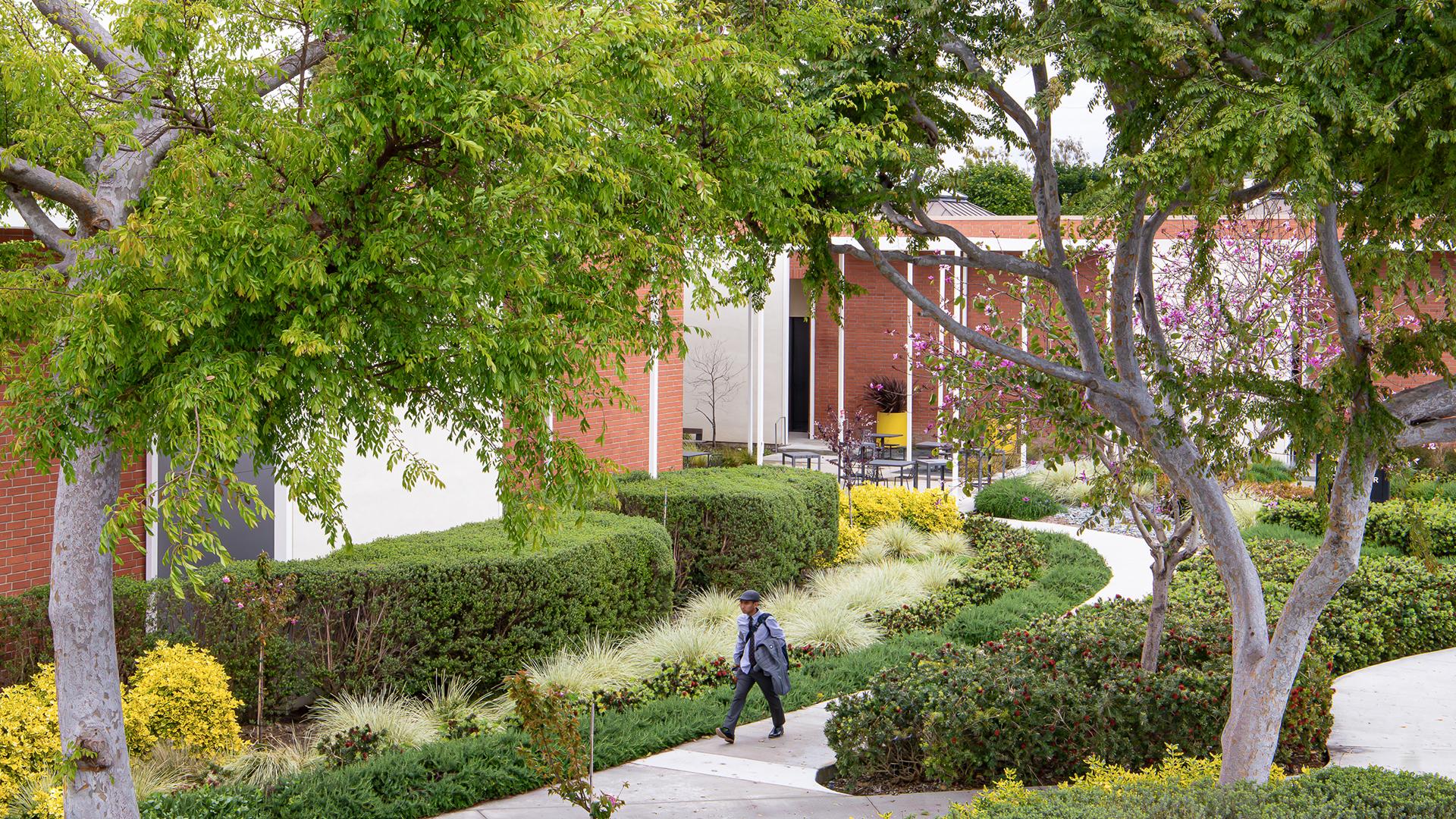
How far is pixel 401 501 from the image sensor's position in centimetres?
1144

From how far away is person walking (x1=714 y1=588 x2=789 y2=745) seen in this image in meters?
8.82

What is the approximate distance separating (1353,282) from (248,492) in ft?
19.6

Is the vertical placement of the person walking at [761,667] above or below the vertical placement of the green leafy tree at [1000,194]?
below

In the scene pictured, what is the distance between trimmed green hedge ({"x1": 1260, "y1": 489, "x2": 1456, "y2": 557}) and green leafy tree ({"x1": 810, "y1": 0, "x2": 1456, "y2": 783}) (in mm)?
7491

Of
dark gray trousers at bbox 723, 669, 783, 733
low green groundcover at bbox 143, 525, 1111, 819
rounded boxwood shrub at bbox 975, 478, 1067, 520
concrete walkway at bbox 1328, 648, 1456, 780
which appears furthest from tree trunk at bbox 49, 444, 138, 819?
rounded boxwood shrub at bbox 975, 478, 1067, 520

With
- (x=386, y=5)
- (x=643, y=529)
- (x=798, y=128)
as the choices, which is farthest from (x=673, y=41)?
(x=643, y=529)

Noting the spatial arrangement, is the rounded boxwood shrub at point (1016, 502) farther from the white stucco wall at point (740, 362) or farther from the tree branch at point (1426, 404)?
the tree branch at point (1426, 404)

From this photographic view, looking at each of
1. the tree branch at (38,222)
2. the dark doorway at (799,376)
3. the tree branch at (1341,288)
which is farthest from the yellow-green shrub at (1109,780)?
the dark doorway at (799,376)

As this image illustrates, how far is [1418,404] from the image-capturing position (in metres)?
5.95

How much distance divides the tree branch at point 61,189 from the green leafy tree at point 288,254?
0.02 meters

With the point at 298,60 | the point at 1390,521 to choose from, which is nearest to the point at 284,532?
the point at 298,60

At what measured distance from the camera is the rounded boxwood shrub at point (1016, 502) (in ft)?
61.9

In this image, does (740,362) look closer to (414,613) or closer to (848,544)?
(848,544)

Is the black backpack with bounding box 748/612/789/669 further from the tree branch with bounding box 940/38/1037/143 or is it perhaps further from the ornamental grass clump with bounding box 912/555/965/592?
the ornamental grass clump with bounding box 912/555/965/592
